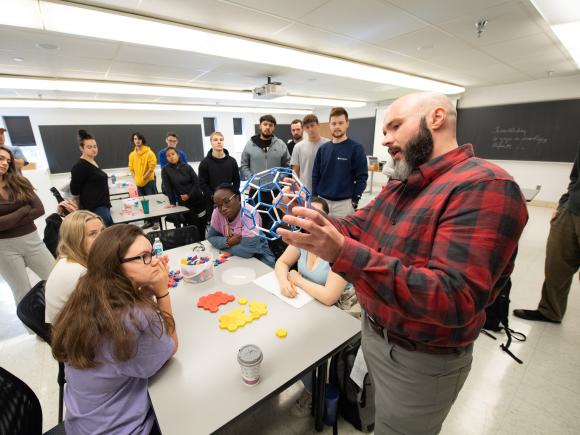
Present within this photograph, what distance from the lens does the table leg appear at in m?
1.34

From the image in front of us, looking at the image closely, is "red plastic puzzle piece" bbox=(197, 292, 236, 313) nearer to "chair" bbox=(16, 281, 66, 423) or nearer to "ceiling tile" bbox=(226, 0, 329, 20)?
"chair" bbox=(16, 281, 66, 423)

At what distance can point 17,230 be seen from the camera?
2.10 meters

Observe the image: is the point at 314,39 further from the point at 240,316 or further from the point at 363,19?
the point at 240,316

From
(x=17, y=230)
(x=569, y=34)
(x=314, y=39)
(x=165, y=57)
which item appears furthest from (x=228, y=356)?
(x=569, y=34)

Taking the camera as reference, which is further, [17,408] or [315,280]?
[315,280]

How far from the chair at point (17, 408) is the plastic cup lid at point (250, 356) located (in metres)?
0.78

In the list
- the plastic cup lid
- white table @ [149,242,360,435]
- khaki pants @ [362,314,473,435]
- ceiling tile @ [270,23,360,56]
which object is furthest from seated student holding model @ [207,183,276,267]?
ceiling tile @ [270,23,360,56]

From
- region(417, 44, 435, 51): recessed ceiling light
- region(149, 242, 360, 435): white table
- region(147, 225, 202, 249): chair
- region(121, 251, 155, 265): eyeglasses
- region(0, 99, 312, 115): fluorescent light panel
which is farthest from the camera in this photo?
region(0, 99, 312, 115): fluorescent light panel

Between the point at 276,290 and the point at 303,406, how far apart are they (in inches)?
29.2

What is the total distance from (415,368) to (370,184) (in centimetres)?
814

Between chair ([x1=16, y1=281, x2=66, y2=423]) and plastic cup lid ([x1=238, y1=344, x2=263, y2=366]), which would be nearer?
plastic cup lid ([x1=238, y1=344, x2=263, y2=366])

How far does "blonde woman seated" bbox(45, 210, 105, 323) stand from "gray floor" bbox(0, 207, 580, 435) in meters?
0.95

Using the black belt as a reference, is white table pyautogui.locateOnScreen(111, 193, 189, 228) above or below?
below

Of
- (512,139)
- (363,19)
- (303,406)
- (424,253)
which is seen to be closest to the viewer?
(424,253)
